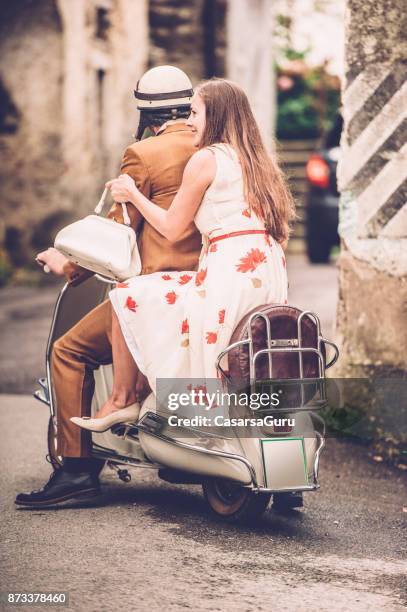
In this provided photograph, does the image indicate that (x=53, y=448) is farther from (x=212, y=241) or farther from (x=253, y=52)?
(x=253, y=52)

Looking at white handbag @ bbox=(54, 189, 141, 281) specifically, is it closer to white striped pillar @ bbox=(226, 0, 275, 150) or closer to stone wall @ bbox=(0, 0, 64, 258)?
stone wall @ bbox=(0, 0, 64, 258)

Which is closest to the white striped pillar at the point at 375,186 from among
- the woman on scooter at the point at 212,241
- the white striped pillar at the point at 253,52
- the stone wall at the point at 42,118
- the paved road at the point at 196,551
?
the paved road at the point at 196,551

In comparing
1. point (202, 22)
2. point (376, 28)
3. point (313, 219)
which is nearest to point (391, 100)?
point (376, 28)

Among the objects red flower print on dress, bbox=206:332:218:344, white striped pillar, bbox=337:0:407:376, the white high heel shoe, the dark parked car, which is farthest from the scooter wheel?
the dark parked car

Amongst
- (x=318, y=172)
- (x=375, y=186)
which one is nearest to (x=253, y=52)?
(x=318, y=172)

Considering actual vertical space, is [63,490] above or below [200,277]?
below

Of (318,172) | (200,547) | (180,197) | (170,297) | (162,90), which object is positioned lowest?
(318,172)

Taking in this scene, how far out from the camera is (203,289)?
4.80m

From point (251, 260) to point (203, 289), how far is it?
0.20m

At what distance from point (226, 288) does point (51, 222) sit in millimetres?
10344

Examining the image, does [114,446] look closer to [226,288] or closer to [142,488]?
[142,488]

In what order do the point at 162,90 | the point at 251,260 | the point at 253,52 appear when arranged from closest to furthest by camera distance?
the point at 251,260, the point at 162,90, the point at 253,52

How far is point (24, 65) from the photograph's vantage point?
14.6m

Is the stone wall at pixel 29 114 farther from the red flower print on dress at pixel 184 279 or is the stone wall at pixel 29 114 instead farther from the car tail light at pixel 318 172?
the red flower print on dress at pixel 184 279
